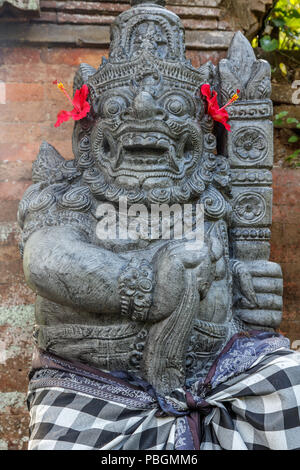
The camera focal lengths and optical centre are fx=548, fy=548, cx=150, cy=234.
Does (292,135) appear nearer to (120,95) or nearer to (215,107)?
(215,107)

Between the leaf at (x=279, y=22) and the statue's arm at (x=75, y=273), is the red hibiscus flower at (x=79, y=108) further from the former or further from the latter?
the leaf at (x=279, y=22)

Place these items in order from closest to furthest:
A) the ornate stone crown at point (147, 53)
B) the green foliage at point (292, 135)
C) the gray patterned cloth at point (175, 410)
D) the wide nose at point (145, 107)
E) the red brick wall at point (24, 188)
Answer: the gray patterned cloth at point (175, 410)
the wide nose at point (145, 107)
the ornate stone crown at point (147, 53)
the red brick wall at point (24, 188)
the green foliage at point (292, 135)

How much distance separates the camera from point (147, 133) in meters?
2.75

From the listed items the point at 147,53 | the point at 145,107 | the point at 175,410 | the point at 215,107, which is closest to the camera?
the point at 175,410

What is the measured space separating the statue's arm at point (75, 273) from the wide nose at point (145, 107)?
0.71m

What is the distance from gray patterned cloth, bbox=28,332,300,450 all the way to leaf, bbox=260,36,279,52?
8.22 ft

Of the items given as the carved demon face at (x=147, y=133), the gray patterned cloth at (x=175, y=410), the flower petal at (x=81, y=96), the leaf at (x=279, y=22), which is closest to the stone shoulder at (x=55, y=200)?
the carved demon face at (x=147, y=133)

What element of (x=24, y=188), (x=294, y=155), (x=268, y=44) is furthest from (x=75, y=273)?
(x=268, y=44)

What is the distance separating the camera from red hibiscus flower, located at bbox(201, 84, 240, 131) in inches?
114

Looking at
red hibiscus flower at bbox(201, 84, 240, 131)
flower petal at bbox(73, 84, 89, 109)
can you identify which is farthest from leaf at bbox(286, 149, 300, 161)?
flower petal at bbox(73, 84, 89, 109)

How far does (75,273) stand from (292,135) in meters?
2.40

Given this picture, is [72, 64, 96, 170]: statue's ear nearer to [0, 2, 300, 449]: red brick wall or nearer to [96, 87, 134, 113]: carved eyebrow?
[96, 87, 134, 113]: carved eyebrow

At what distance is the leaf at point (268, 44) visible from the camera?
414cm

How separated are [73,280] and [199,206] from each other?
0.78m
